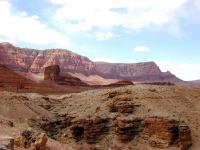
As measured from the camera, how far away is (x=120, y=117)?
42500 millimetres

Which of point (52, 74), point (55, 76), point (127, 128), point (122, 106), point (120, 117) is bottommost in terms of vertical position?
point (127, 128)

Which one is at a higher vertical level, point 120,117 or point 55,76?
point 55,76

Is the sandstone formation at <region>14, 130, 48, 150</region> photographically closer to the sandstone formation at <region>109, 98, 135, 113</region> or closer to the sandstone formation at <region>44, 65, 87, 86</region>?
the sandstone formation at <region>109, 98, 135, 113</region>

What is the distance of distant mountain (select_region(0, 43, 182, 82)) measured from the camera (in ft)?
468

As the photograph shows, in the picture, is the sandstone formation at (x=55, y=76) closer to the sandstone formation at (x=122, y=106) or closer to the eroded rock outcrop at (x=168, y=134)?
the sandstone formation at (x=122, y=106)

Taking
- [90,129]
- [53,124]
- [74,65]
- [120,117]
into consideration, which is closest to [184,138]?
[120,117]

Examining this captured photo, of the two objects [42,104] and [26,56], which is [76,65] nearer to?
[26,56]

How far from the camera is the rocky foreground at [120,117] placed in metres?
39.1

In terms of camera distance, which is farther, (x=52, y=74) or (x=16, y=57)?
(x=16, y=57)

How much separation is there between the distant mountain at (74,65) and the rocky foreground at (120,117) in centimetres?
9160

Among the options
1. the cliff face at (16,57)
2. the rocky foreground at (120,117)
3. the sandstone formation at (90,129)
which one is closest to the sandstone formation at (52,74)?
the cliff face at (16,57)

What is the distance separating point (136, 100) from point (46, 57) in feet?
385

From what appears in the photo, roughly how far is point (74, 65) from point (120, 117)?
124626mm

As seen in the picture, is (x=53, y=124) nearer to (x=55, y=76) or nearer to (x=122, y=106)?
(x=122, y=106)
